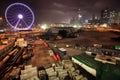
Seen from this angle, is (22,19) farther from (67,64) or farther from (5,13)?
(67,64)

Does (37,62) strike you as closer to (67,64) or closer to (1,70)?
(1,70)

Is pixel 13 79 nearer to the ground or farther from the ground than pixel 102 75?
nearer to the ground

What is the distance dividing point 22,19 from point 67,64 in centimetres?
2853

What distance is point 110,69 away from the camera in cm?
386

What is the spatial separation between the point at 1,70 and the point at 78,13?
18943 centimetres

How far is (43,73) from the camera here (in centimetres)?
504

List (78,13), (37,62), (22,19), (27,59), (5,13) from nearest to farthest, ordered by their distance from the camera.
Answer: (37,62) → (27,59) → (5,13) → (22,19) → (78,13)

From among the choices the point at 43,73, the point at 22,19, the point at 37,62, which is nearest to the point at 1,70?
the point at 37,62

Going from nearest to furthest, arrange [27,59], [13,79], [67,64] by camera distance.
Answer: [13,79] < [67,64] < [27,59]

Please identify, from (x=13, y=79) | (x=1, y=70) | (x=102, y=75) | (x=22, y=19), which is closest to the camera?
(x=102, y=75)

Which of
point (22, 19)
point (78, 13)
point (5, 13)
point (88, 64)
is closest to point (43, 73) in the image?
point (88, 64)

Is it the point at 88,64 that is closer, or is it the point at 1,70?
the point at 88,64

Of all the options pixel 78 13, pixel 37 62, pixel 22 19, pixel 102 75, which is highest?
pixel 78 13

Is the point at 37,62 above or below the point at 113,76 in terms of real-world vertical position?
below
